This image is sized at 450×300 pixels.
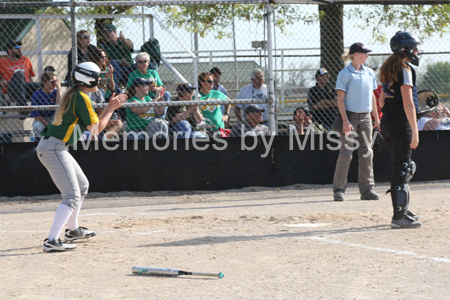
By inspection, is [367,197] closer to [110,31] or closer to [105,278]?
[105,278]

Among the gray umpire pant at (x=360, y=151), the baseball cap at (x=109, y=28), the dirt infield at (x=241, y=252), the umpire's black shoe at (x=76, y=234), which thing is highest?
the baseball cap at (x=109, y=28)

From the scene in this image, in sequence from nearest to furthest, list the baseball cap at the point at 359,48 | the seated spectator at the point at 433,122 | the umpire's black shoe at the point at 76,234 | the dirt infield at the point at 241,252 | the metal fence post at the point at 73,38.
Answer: the dirt infield at the point at 241,252
the umpire's black shoe at the point at 76,234
the baseball cap at the point at 359,48
the metal fence post at the point at 73,38
the seated spectator at the point at 433,122

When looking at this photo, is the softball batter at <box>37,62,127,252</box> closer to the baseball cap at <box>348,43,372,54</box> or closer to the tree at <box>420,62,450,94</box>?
the baseball cap at <box>348,43,372,54</box>

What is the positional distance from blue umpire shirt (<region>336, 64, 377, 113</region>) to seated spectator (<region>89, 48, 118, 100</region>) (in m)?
3.89

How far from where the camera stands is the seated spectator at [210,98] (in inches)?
399

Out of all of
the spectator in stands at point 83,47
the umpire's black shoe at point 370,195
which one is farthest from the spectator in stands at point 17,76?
the umpire's black shoe at point 370,195

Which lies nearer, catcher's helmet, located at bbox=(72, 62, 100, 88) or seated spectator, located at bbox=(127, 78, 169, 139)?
catcher's helmet, located at bbox=(72, 62, 100, 88)

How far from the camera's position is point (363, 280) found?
13.3ft

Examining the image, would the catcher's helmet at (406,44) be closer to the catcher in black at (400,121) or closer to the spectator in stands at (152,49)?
the catcher in black at (400,121)

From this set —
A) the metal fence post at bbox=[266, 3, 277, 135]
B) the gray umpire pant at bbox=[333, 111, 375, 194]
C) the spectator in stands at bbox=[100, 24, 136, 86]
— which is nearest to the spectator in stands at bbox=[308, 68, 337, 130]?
the metal fence post at bbox=[266, 3, 277, 135]

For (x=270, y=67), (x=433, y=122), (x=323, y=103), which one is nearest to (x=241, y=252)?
(x=270, y=67)

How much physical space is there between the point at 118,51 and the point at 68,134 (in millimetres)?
5591

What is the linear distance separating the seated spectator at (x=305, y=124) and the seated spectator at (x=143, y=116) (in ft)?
7.99

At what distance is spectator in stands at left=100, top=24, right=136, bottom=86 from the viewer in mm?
10289
